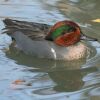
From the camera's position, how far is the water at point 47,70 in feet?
21.5

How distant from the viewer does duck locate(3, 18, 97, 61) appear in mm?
7879

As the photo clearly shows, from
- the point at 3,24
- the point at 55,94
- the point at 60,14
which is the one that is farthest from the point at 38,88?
the point at 60,14

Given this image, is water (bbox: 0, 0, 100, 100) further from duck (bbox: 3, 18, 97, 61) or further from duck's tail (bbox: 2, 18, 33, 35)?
duck's tail (bbox: 2, 18, 33, 35)

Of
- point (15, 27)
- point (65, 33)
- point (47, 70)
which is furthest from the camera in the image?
point (15, 27)

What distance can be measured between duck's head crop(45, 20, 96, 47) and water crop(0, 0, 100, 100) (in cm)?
34

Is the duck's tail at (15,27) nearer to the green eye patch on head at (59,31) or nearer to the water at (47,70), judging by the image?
the water at (47,70)

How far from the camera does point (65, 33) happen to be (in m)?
7.91

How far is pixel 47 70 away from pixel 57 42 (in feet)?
2.04

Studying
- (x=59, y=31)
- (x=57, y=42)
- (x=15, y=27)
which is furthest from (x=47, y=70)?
(x=15, y=27)

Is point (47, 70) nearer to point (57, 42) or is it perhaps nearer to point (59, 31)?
point (57, 42)

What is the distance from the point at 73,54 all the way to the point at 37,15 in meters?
2.10

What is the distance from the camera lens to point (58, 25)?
25.8 ft

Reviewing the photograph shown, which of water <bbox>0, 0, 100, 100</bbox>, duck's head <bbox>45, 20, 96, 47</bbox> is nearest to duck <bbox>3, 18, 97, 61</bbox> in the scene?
duck's head <bbox>45, 20, 96, 47</bbox>

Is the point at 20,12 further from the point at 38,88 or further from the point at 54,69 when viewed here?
the point at 38,88
